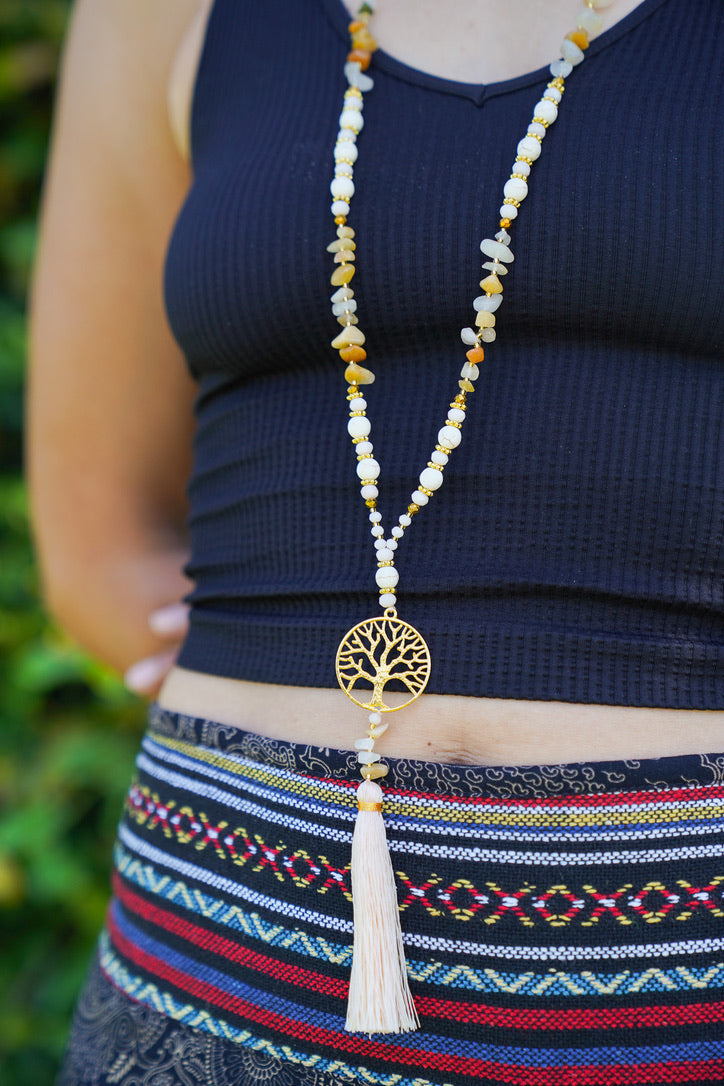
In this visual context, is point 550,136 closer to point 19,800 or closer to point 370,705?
point 370,705

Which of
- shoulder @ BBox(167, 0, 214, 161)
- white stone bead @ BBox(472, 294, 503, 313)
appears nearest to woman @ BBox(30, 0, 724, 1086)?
white stone bead @ BBox(472, 294, 503, 313)

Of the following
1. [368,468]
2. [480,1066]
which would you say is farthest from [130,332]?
[480,1066]

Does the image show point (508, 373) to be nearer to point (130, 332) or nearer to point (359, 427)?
point (359, 427)

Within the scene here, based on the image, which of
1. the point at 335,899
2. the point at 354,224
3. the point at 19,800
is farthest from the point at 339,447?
the point at 19,800

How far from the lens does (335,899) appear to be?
83 cm

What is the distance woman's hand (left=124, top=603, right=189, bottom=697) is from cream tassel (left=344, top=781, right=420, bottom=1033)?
647mm

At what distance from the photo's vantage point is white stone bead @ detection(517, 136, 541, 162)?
89 cm

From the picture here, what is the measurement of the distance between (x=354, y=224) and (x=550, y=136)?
206 mm

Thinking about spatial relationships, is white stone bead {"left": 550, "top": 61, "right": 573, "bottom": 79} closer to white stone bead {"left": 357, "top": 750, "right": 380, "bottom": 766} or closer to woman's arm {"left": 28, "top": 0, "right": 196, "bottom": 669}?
woman's arm {"left": 28, "top": 0, "right": 196, "bottom": 669}

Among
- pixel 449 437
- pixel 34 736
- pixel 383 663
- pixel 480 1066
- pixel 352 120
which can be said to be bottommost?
pixel 34 736

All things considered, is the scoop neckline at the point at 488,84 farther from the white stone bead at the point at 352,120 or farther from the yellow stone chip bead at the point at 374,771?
the yellow stone chip bead at the point at 374,771

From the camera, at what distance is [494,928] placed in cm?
79

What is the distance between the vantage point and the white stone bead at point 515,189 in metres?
0.88

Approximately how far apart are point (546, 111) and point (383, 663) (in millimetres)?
547
